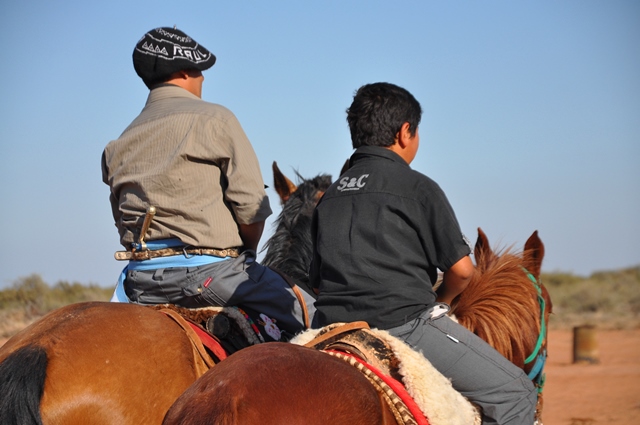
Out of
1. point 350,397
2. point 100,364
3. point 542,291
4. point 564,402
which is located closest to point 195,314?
point 100,364

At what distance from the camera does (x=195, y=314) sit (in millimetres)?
3766

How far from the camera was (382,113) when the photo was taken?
10.9 ft

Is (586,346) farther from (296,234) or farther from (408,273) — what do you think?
(408,273)

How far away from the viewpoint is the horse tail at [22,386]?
8.64 feet

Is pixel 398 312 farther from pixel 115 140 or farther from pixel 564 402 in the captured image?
pixel 564 402

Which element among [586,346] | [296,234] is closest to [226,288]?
[296,234]

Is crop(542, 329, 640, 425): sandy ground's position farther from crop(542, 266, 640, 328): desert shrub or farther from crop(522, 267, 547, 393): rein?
crop(522, 267, 547, 393): rein

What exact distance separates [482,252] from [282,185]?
175cm

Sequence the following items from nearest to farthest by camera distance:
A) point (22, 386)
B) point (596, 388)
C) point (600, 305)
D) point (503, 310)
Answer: point (22, 386), point (503, 310), point (596, 388), point (600, 305)

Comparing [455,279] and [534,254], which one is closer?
[455,279]

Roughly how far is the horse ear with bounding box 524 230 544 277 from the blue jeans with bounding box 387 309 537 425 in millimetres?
1230

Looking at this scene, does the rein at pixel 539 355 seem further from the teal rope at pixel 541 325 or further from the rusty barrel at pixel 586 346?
the rusty barrel at pixel 586 346

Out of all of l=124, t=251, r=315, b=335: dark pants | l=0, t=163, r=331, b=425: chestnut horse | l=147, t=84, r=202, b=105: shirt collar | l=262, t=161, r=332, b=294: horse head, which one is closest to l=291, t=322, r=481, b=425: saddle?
l=0, t=163, r=331, b=425: chestnut horse

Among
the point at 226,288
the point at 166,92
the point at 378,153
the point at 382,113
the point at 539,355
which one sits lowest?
the point at 539,355
